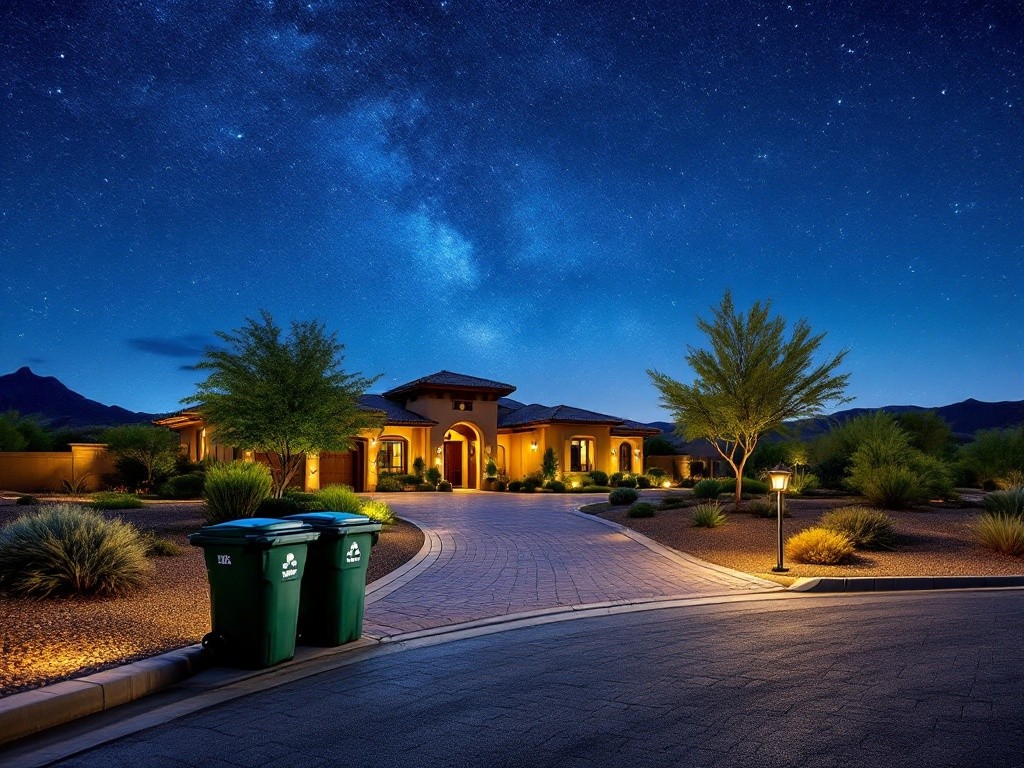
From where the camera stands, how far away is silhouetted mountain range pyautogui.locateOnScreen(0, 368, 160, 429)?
111506 mm

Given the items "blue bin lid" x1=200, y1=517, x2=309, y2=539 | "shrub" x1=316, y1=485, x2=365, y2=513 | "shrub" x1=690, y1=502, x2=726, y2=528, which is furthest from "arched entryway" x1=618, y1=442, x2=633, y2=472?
"blue bin lid" x1=200, y1=517, x2=309, y2=539

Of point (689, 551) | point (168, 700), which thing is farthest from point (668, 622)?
point (689, 551)

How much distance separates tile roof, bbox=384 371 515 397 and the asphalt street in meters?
29.3

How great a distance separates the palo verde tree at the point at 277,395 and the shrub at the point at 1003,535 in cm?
1426

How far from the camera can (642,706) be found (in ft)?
17.0

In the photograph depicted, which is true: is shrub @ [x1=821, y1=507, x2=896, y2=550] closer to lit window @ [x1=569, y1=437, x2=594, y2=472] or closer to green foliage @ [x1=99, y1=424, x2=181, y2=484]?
green foliage @ [x1=99, y1=424, x2=181, y2=484]

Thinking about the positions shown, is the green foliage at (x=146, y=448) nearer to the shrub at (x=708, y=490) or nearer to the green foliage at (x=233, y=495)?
the green foliage at (x=233, y=495)

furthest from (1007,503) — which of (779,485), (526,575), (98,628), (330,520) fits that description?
(98,628)

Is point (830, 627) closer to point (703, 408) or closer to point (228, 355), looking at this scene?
point (703, 408)

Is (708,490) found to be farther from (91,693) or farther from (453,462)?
(91,693)

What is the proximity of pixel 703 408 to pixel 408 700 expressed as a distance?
56.2ft

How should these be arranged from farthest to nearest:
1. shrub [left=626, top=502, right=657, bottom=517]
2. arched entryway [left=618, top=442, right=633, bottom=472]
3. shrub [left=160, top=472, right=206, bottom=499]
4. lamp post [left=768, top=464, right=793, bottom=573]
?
arched entryway [left=618, top=442, right=633, bottom=472] → shrub [left=160, top=472, right=206, bottom=499] → shrub [left=626, top=502, right=657, bottom=517] → lamp post [left=768, top=464, right=793, bottom=573]

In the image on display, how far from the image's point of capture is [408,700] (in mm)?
5391

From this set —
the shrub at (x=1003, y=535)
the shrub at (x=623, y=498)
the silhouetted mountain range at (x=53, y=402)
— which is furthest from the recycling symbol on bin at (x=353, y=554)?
the silhouetted mountain range at (x=53, y=402)
